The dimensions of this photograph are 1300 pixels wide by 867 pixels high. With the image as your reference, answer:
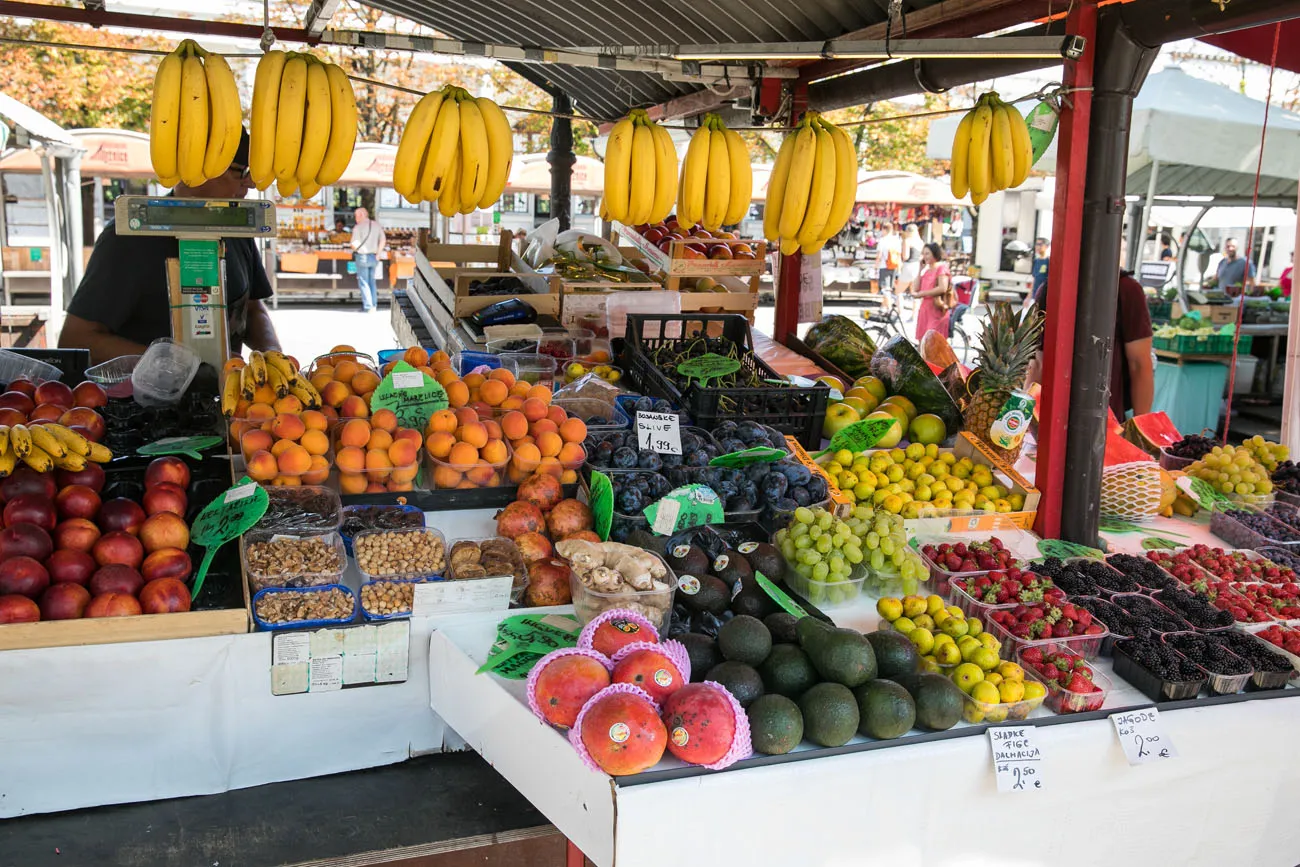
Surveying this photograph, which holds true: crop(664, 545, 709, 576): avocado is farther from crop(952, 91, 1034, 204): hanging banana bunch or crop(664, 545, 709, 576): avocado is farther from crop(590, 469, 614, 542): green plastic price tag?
crop(952, 91, 1034, 204): hanging banana bunch

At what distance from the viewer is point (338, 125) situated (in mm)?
2602

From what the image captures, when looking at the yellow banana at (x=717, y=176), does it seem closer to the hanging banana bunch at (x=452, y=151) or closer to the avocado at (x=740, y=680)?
the hanging banana bunch at (x=452, y=151)

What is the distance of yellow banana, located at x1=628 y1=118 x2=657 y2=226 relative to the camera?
2.98 m

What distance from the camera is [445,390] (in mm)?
3182

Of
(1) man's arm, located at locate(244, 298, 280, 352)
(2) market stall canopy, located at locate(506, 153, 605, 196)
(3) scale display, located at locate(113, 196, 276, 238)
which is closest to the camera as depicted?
(3) scale display, located at locate(113, 196, 276, 238)

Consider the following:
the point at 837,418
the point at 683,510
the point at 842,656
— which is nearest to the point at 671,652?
the point at 842,656

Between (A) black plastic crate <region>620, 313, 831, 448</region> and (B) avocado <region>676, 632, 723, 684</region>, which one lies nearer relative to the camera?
(B) avocado <region>676, 632, 723, 684</region>

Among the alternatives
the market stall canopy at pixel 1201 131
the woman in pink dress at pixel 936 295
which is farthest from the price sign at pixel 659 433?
the woman in pink dress at pixel 936 295

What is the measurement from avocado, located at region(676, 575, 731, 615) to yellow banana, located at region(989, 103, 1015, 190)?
1.60 meters

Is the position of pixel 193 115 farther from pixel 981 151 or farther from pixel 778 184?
pixel 981 151

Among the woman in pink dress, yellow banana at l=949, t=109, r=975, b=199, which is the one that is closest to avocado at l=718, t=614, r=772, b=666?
yellow banana at l=949, t=109, r=975, b=199

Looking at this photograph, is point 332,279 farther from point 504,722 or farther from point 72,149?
point 504,722

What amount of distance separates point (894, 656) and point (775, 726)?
407 mm

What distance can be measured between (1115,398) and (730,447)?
2.70 m
